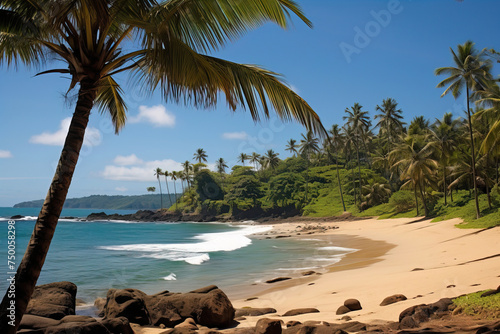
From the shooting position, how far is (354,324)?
5.27 m

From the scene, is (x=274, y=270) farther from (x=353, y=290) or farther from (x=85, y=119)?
(x=85, y=119)

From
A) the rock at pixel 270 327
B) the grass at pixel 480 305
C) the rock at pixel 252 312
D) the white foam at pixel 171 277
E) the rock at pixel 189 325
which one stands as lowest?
the white foam at pixel 171 277

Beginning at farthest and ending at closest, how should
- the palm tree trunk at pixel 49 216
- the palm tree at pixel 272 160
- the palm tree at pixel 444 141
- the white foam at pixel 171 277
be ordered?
the palm tree at pixel 272 160 → the palm tree at pixel 444 141 → the white foam at pixel 171 277 → the palm tree trunk at pixel 49 216

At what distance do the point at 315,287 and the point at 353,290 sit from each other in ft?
5.44

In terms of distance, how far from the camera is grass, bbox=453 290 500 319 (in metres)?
4.71

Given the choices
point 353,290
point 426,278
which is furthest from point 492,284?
point 353,290

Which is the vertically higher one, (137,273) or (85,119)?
(85,119)

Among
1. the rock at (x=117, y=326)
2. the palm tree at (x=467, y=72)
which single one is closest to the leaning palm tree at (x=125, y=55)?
the rock at (x=117, y=326)

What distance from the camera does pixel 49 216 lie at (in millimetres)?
3357

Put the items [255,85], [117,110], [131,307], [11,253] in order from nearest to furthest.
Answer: [11,253] < [255,85] < [117,110] < [131,307]

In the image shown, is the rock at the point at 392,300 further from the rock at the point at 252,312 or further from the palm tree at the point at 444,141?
the palm tree at the point at 444,141

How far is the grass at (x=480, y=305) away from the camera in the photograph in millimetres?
4711

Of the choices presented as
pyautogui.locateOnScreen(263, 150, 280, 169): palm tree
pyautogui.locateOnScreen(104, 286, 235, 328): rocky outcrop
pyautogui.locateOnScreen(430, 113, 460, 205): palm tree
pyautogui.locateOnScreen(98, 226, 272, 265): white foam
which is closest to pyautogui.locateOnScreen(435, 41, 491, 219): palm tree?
pyautogui.locateOnScreen(430, 113, 460, 205): palm tree

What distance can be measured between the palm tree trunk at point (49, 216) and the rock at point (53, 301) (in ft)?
12.4
